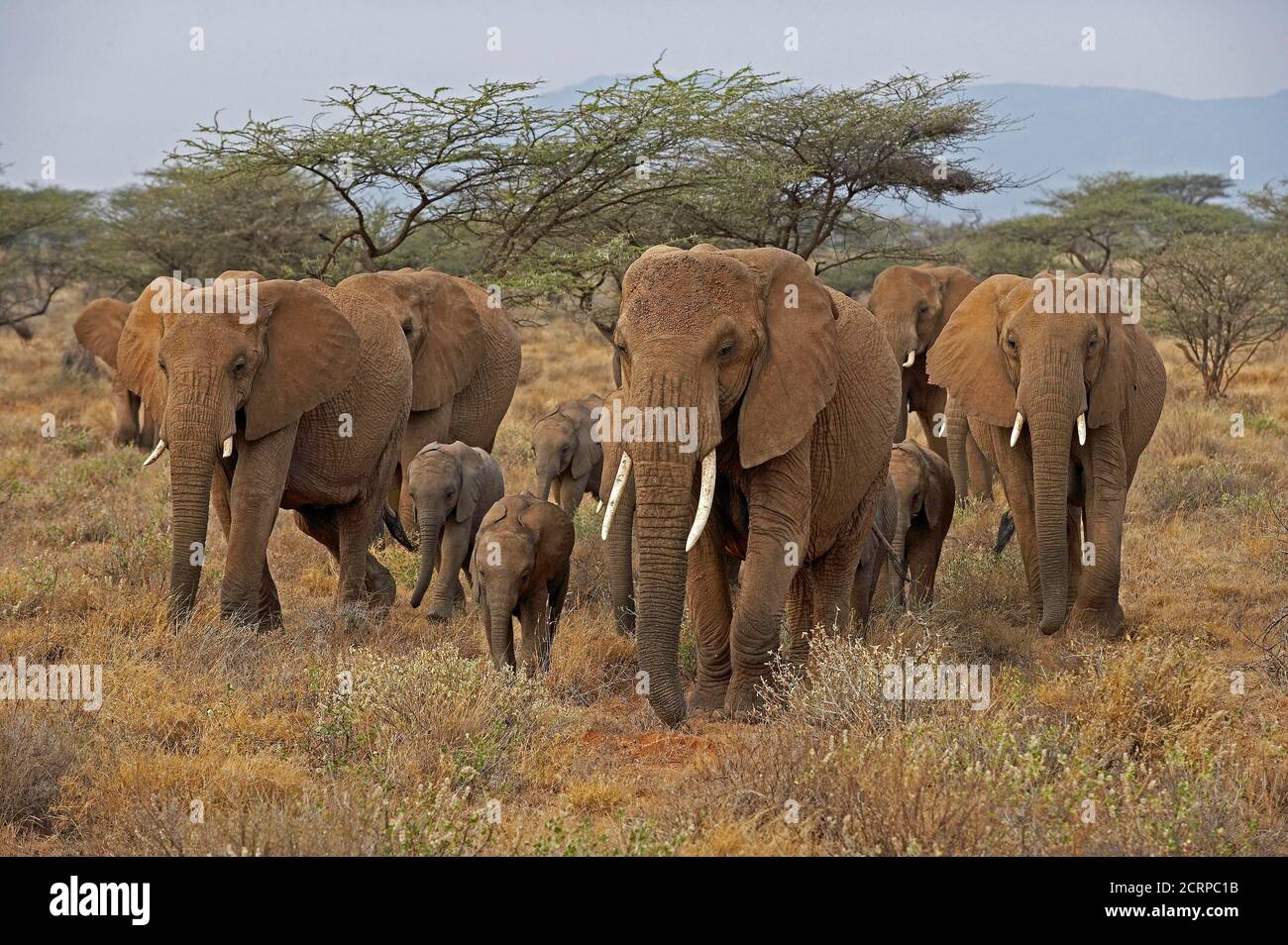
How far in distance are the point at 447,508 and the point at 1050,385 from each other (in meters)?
3.93

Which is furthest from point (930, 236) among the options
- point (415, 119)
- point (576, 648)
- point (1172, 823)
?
point (1172, 823)

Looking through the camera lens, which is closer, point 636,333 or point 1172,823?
point 1172,823

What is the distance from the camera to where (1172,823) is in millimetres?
4793

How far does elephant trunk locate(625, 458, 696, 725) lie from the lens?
6.16 metres

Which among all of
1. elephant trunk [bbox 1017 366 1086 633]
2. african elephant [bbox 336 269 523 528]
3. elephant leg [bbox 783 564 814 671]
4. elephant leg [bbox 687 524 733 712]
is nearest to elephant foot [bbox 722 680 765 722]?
elephant leg [bbox 687 524 733 712]

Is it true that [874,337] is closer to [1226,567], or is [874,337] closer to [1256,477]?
[1226,567]

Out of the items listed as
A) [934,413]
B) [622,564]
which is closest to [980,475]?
[934,413]

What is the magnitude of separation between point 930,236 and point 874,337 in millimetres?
35655

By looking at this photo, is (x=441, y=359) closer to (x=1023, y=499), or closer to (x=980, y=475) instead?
(x=1023, y=499)

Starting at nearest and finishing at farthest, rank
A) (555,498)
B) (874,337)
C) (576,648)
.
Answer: (874,337) → (576,648) → (555,498)

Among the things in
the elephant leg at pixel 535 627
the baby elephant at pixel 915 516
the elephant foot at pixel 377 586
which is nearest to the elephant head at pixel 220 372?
the elephant foot at pixel 377 586

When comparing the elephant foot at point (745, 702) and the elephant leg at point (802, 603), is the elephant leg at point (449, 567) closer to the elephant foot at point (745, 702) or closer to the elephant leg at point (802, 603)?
the elephant leg at point (802, 603)

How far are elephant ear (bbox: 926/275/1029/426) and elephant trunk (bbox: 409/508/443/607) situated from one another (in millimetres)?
3457

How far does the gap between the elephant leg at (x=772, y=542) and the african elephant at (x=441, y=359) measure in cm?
558
